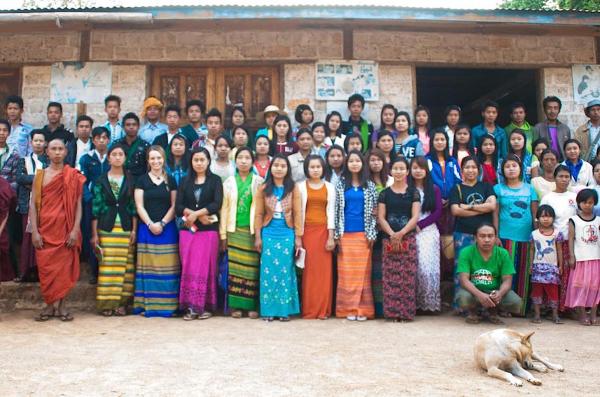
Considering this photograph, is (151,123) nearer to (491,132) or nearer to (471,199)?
(471,199)

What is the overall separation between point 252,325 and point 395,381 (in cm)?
195

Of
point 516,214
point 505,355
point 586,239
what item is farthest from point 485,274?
point 505,355

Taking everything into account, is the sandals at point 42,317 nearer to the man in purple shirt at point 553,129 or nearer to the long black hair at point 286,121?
the long black hair at point 286,121

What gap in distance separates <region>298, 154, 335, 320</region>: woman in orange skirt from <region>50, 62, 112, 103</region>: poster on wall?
11.5 ft

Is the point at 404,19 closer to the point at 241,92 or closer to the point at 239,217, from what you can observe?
the point at 241,92

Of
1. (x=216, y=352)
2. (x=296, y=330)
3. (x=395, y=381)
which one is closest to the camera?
(x=395, y=381)

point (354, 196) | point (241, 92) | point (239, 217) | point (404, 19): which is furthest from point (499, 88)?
point (239, 217)

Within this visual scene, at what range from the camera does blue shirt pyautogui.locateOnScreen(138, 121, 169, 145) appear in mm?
6477

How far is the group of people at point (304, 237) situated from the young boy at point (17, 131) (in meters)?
0.90

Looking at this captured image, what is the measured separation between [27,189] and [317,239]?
3.04 metres

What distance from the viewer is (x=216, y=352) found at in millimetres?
3789

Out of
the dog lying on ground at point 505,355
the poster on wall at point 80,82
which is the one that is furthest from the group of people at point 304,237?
the poster on wall at point 80,82

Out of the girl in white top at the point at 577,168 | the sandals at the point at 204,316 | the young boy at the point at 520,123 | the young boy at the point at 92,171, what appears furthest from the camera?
the young boy at the point at 520,123

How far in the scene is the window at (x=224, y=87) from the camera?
294 inches
